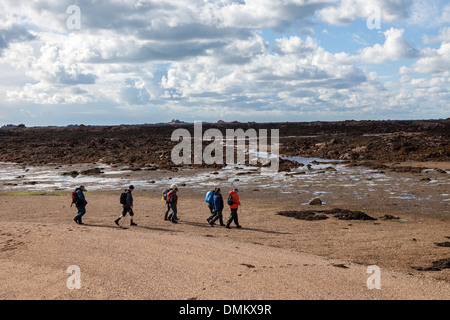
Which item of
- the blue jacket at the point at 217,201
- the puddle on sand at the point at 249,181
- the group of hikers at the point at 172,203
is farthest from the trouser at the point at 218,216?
the puddle on sand at the point at 249,181

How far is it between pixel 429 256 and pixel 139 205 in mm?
16318

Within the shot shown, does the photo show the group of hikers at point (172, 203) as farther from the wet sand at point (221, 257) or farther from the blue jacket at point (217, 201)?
the wet sand at point (221, 257)

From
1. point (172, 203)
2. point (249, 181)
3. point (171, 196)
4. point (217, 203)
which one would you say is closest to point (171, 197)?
point (171, 196)

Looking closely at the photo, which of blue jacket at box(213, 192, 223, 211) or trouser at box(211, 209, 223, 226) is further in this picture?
trouser at box(211, 209, 223, 226)

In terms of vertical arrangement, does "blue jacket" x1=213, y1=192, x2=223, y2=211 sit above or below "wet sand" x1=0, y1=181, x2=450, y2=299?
above

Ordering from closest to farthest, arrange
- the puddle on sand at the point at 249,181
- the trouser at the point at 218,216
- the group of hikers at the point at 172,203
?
the group of hikers at the point at 172,203 < the trouser at the point at 218,216 < the puddle on sand at the point at 249,181

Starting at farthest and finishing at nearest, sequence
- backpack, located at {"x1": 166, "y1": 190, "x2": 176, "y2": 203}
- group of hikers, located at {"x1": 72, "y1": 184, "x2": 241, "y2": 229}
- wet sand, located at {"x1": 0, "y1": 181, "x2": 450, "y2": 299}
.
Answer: backpack, located at {"x1": 166, "y1": 190, "x2": 176, "y2": 203}
group of hikers, located at {"x1": 72, "y1": 184, "x2": 241, "y2": 229}
wet sand, located at {"x1": 0, "y1": 181, "x2": 450, "y2": 299}

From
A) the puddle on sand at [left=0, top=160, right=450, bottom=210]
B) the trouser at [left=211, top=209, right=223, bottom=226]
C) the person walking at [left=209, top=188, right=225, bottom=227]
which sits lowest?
the puddle on sand at [left=0, top=160, right=450, bottom=210]

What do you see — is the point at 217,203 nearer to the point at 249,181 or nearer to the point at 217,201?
the point at 217,201

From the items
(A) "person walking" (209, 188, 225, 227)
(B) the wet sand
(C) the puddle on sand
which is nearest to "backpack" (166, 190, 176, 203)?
(B) the wet sand

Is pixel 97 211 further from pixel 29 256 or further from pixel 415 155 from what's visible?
pixel 415 155

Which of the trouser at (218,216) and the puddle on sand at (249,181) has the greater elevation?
the trouser at (218,216)

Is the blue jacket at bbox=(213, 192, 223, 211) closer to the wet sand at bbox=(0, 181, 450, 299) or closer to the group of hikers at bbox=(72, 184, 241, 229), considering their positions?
the group of hikers at bbox=(72, 184, 241, 229)
